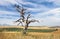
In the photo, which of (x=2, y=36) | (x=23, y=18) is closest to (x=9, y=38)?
(x=2, y=36)

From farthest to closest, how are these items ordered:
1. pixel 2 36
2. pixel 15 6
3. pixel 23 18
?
pixel 15 6 < pixel 23 18 < pixel 2 36

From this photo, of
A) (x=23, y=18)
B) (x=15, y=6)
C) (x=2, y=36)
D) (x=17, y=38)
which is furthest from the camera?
(x=15, y=6)

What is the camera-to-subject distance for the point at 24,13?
37.0 metres

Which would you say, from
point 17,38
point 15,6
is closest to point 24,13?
point 15,6

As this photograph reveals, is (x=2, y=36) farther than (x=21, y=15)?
No

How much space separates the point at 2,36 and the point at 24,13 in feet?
77.3

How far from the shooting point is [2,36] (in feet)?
44.5

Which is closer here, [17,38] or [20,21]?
[17,38]

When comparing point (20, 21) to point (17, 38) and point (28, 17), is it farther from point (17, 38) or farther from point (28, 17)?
point (17, 38)

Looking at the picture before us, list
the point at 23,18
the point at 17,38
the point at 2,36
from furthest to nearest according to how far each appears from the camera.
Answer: the point at 23,18 → the point at 17,38 → the point at 2,36

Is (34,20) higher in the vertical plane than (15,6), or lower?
lower

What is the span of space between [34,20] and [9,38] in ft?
84.4

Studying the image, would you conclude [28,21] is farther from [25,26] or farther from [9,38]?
[9,38]

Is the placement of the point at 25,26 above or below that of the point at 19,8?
below
